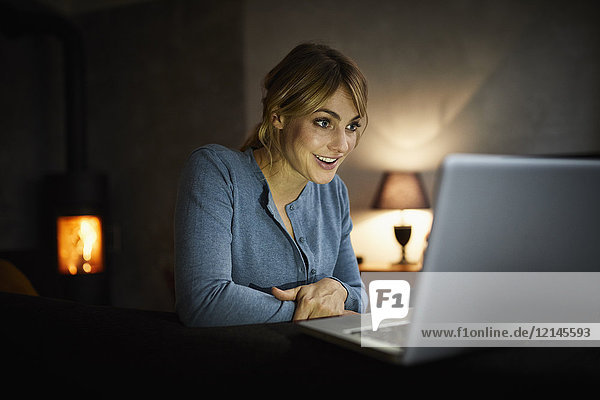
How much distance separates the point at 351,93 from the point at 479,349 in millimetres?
842

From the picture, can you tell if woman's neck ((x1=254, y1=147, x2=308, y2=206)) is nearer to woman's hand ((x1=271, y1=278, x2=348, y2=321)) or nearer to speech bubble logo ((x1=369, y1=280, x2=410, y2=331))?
A: woman's hand ((x1=271, y1=278, x2=348, y2=321))

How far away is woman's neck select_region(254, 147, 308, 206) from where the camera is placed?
1374 millimetres

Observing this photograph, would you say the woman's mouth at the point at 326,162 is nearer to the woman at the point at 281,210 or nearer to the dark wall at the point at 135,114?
the woman at the point at 281,210

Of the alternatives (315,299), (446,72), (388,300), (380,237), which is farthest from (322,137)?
(446,72)

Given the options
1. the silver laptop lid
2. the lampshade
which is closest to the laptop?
the silver laptop lid

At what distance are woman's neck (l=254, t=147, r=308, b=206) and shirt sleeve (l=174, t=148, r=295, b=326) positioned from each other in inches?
7.5

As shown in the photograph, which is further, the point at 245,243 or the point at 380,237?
the point at 380,237

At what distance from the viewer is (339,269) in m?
1.43

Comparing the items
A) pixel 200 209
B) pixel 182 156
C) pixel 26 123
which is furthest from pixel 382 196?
pixel 26 123

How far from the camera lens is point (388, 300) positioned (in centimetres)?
77

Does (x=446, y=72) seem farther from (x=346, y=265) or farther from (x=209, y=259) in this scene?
(x=209, y=259)

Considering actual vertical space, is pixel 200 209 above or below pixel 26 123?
below

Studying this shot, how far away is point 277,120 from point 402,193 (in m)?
1.81

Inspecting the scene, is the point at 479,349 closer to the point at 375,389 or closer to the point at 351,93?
the point at 375,389
